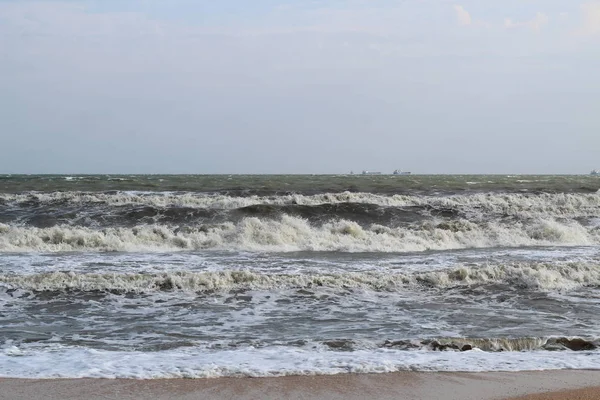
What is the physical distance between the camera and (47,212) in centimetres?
2348

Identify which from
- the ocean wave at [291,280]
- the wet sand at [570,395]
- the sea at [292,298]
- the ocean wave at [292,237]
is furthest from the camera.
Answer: the ocean wave at [292,237]

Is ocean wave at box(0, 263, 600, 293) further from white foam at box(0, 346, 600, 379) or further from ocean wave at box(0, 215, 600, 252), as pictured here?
ocean wave at box(0, 215, 600, 252)

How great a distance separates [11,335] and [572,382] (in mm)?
6312

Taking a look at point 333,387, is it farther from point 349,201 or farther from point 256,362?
point 349,201

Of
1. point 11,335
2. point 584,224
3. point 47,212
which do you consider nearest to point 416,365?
point 11,335

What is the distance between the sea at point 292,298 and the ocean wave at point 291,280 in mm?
36

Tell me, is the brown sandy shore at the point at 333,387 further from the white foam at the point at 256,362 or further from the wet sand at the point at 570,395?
the white foam at the point at 256,362

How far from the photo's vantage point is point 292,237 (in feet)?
58.8

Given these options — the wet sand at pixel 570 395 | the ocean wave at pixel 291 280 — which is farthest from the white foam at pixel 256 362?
the ocean wave at pixel 291 280

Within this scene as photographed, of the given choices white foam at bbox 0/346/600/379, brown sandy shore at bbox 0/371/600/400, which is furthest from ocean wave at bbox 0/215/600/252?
brown sandy shore at bbox 0/371/600/400

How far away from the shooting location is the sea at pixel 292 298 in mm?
6320

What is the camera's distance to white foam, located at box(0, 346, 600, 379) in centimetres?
577

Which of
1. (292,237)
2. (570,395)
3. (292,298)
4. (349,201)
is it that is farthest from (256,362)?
(349,201)

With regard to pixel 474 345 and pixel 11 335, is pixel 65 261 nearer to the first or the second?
pixel 11 335
